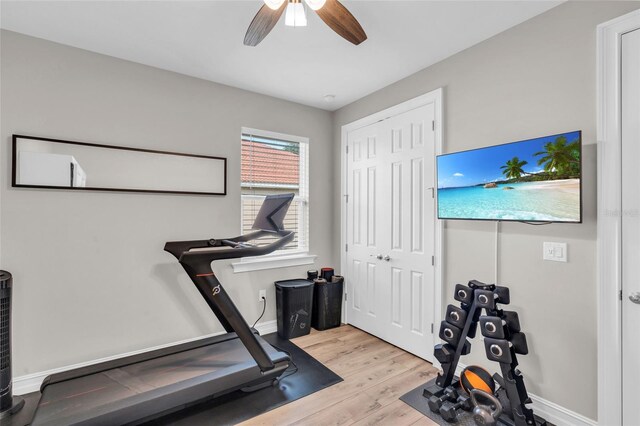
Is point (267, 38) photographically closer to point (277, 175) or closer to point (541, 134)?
point (277, 175)

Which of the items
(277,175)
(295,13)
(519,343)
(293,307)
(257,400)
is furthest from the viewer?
(277,175)

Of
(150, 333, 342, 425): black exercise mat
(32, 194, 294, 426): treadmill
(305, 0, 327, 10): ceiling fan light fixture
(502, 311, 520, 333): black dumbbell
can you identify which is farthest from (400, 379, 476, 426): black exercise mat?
(305, 0, 327, 10): ceiling fan light fixture

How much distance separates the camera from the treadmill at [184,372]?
183 centimetres

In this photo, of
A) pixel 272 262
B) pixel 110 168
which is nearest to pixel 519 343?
pixel 272 262

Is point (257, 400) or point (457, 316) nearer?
point (457, 316)

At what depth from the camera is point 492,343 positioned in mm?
1819

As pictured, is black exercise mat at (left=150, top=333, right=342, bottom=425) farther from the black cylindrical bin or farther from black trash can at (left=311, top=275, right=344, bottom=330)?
the black cylindrical bin

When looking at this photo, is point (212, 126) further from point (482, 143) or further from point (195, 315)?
point (482, 143)

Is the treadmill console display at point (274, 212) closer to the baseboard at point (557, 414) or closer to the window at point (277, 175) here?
the window at point (277, 175)

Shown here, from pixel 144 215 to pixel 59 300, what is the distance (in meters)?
0.87

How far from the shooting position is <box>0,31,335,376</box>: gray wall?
2.27 meters

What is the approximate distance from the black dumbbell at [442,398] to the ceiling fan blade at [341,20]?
238 centimetres

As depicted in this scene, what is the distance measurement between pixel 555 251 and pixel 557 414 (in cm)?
103

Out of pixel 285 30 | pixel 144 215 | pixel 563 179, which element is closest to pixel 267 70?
pixel 285 30
